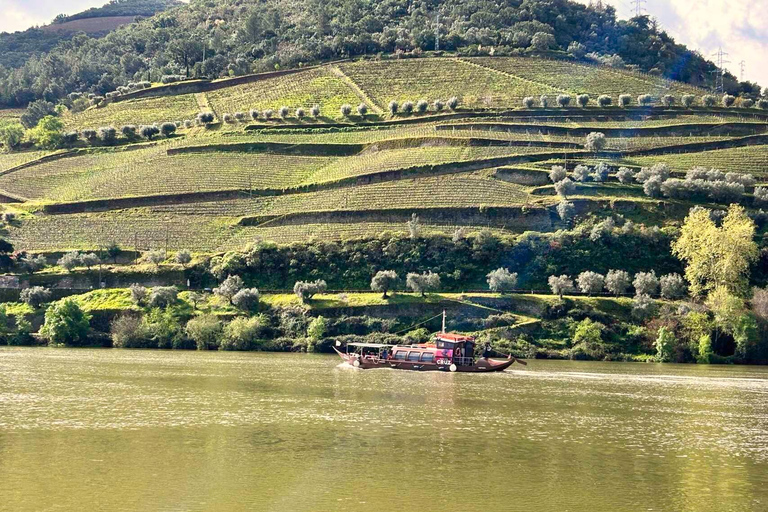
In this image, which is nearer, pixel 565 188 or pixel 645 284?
pixel 645 284

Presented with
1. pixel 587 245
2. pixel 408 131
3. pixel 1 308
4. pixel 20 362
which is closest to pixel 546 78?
pixel 408 131

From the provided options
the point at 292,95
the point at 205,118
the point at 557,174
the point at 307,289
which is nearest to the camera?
the point at 307,289

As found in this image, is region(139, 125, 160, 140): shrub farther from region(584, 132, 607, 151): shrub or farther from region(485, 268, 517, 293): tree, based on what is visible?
region(485, 268, 517, 293): tree

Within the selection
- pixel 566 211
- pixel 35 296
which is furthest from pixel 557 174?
pixel 35 296

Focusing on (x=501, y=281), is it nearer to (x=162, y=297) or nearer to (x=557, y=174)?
(x=557, y=174)

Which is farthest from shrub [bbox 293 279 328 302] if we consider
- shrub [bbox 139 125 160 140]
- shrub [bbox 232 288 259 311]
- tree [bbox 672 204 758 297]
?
shrub [bbox 139 125 160 140]

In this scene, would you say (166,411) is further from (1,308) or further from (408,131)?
(408,131)

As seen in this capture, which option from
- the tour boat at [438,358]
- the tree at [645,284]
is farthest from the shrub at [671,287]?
the tour boat at [438,358]
